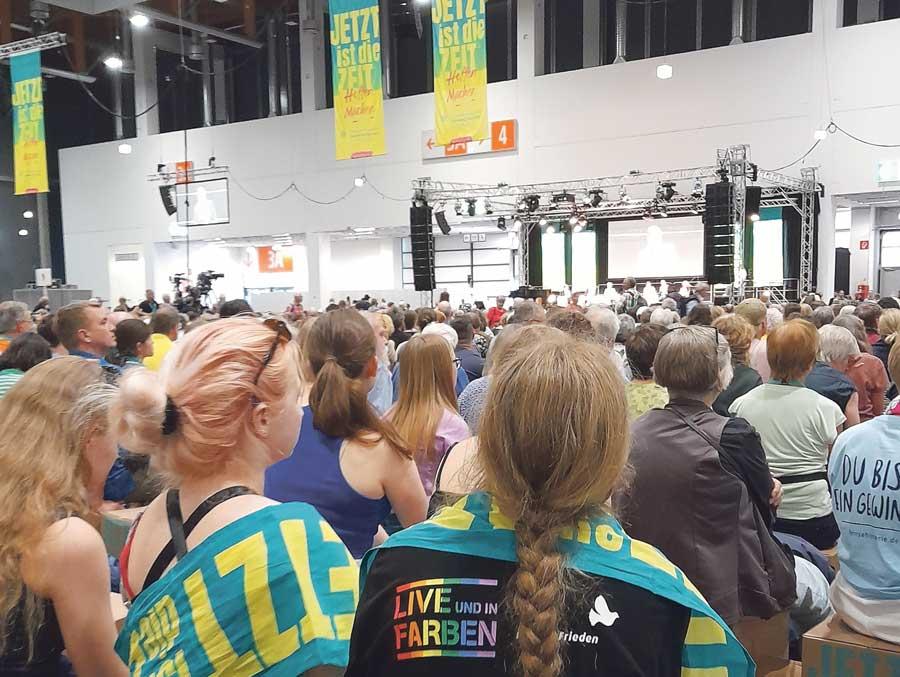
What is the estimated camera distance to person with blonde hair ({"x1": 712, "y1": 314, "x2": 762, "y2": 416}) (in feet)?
13.1

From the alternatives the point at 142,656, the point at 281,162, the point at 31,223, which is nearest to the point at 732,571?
the point at 142,656

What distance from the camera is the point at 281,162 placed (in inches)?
758

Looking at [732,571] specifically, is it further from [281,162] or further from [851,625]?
[281,162]

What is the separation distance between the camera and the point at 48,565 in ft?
4.87

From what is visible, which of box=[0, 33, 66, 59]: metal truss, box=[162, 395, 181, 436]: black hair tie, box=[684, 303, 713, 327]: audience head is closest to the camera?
box=[162, 395, 181, 436]: black hair tie

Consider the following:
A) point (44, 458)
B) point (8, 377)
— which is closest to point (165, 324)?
point (8, 377)

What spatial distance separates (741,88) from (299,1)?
33.5 feet

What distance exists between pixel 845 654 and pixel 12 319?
5664 mm

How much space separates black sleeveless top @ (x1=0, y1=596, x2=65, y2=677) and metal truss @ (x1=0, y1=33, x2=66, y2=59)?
1602 centimetres

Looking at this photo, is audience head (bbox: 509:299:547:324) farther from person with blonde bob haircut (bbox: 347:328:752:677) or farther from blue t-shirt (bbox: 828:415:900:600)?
person with blonde bob haircut (bbox: 347:328:752:677)

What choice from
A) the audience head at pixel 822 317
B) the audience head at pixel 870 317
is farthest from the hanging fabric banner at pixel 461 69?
the audience head at pixel 870 317

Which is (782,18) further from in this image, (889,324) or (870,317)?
(889,324)

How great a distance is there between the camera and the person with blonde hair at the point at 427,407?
285 centimetres

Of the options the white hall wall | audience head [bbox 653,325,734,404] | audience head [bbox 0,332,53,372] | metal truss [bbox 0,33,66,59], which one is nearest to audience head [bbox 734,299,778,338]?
audience head [bbox 653,325,734,404]
